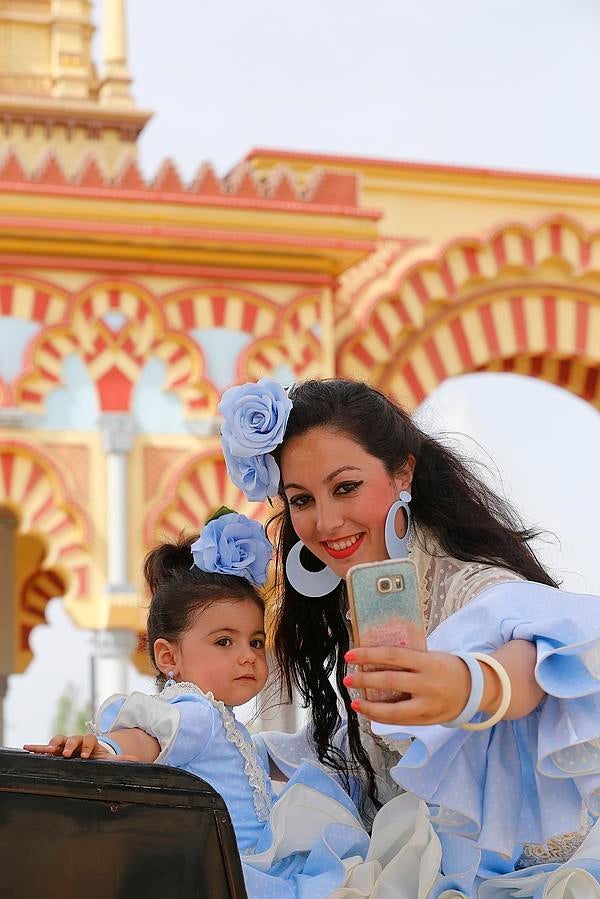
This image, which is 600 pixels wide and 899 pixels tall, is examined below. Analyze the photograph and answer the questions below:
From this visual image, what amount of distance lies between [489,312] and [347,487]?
6.66 m

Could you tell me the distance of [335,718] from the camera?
2.69 metres

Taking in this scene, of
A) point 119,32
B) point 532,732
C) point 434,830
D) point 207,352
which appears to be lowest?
point 434,830

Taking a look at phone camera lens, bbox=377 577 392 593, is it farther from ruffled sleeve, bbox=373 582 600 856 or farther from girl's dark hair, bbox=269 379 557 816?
girl's dark hair, bbox=269 379 557 816

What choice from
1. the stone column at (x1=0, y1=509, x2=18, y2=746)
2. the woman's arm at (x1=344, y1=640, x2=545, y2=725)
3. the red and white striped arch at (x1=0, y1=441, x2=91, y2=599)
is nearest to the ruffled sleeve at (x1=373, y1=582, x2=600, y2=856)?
the woman's arm at (x1=344, y1=640, x2=545, y2=725)

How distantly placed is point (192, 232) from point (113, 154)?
1.38 metres

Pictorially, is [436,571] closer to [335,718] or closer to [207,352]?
[335,718]

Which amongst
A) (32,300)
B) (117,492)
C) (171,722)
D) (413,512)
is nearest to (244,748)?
(171,722)

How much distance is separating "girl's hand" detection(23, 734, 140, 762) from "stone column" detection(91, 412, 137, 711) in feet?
17.7

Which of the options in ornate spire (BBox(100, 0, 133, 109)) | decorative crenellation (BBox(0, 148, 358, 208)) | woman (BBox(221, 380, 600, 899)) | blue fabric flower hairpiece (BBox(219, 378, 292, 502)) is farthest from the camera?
ornate spire (BBox(100, 0, 133, 109))

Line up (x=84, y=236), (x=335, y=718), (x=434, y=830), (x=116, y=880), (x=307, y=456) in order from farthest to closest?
(x=84, y=236) → (x=335, y=718) → (x=307, y=456) → (x=434, y=830) → (x=116, y=880)

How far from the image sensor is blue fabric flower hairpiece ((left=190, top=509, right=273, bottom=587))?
2.61 meters

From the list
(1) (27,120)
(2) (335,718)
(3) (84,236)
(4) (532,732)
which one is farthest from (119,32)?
(4) (532,732)

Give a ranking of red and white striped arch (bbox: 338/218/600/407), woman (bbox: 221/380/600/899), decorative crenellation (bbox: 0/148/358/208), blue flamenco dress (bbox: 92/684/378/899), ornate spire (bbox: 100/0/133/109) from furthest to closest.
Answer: ornate spire (bbox: 100/0/133/109)
red and white striped arch (bbox: 338/218/600/407)
decorative crenellation (bbox: 0/148/358/208)
blue flamenco dress (bbox: 92/684/378/899)
woman (bbox: 221/380/600/899)

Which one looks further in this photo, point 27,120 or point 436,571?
point 27,120
